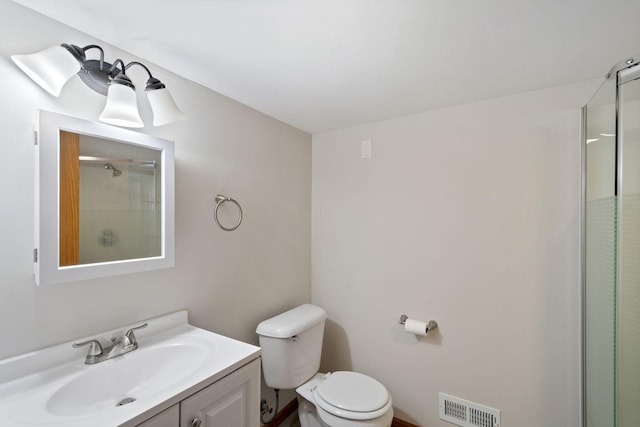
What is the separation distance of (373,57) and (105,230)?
1365 millimetres

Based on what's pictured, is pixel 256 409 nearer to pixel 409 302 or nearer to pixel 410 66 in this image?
pixel 409 302

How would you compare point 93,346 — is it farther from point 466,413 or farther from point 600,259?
point 600,259

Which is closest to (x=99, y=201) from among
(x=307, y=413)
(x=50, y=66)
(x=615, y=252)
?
(x=50, y=66)

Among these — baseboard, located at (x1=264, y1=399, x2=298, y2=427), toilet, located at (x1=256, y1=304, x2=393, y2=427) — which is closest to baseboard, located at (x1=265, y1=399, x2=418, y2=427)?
baseboard, located at (x1=264, y1=399, x2=298, y2=427)

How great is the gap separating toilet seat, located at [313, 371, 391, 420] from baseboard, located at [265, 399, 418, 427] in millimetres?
470

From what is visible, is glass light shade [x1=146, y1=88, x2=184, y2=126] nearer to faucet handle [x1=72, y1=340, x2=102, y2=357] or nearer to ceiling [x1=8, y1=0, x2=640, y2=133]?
ceiling [x1=8, y1=0, x2=640, y2=133]

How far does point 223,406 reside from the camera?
1086 mm

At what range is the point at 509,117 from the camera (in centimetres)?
165

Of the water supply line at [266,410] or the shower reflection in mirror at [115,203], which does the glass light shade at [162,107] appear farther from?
the water supply line at [266,410]

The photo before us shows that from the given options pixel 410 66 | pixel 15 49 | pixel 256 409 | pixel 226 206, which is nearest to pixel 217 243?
pixel 226 206

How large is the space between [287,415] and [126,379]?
52.7 inches

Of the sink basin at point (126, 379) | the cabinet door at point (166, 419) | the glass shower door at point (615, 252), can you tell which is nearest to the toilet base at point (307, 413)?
the sink basin at point (126, 379)

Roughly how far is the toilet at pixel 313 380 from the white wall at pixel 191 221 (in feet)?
0.70

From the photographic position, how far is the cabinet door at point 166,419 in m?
0.86
